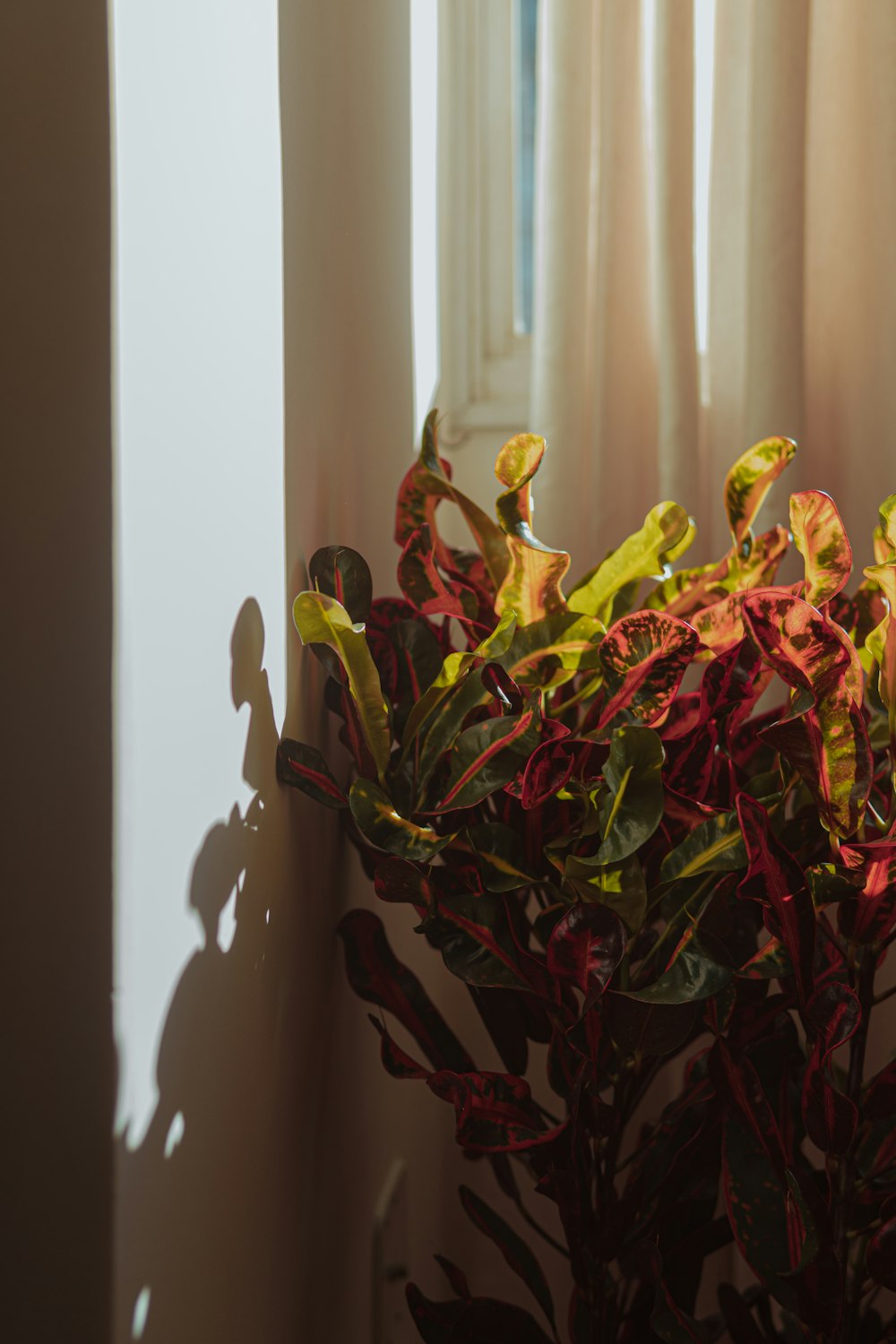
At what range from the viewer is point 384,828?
640 millimetres

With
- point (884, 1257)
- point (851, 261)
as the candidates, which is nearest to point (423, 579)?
point (884, 1257)

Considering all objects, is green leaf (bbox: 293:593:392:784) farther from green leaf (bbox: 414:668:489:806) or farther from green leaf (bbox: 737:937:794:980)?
green leaf (bbox: 737:937:794:980)

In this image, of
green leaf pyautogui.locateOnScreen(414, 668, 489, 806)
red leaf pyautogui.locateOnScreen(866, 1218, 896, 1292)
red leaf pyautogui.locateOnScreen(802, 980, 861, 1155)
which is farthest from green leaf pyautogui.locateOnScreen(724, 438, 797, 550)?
red leaf pyautogui.locateOnScreen(866, 1218, 896, 1292)

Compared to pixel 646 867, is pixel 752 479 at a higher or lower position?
higher

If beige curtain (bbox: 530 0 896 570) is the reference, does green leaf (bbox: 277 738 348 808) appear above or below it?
below

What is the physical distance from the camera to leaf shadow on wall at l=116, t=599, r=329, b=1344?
49 cm

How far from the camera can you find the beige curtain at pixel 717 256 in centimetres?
98

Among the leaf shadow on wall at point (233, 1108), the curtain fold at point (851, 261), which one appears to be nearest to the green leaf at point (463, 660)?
the leaf shadow on wall at point (233, 1108)

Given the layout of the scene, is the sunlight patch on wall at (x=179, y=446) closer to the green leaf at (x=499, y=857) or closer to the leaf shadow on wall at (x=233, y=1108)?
the leaf shadow on wall at (x=233, y=1108)

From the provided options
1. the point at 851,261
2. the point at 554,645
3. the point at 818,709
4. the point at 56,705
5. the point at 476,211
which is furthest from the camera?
the point at 476,211

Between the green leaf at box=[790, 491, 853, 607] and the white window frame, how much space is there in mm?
629

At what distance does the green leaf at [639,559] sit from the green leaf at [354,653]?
17 centimetres

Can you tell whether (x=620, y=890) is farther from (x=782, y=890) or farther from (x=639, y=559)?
(x=639, y=559)

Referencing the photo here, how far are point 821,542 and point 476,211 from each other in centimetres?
79
